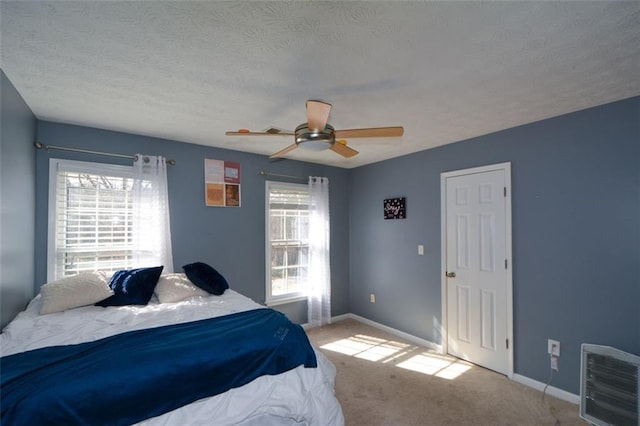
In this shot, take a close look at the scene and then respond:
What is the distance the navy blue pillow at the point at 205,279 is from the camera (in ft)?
9.57

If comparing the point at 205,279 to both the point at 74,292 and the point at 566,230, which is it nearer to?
the point at 74,292

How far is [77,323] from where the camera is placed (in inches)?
80.6

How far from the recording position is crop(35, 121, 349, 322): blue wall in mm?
2793

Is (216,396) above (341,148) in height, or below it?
below

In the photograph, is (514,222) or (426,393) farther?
(514,222)

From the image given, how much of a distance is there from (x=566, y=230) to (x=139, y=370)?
332cm

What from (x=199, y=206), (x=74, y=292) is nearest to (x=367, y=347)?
(x=199, y=206)

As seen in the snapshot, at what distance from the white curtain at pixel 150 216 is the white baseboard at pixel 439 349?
2713 mm

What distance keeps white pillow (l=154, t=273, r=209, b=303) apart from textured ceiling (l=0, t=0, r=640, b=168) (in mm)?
1502

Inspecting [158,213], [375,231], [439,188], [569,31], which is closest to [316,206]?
[375,231]

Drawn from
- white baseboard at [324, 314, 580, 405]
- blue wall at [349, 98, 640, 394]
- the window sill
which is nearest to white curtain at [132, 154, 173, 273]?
the window sill

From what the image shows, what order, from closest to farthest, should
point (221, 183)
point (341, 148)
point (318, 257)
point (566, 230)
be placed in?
point (341, 148)
point (566, 230)
point (221, 183)
point (318, 257)

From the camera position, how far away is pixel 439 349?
3.59m

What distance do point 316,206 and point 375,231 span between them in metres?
0.96
